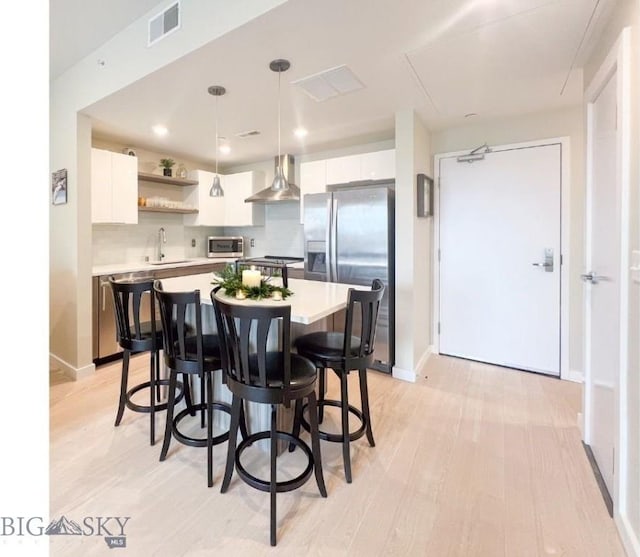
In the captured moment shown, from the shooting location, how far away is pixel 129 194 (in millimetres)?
3803

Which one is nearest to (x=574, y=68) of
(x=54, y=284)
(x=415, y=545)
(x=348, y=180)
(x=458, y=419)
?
(x=348, y=180)

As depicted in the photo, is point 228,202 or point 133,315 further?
point 228,202

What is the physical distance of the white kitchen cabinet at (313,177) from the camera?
3.98 metres

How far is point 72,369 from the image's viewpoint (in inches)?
124

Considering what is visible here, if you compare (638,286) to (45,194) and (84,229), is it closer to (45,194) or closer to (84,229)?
(45,194)

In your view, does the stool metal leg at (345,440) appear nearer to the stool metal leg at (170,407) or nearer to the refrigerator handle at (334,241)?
the stool metal leg at (170,407)

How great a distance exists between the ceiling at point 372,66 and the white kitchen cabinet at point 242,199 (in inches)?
46.7

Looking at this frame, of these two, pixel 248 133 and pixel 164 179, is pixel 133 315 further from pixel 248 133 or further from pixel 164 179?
pixel 164 179

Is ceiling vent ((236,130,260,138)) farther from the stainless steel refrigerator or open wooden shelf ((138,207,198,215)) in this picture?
open wooden shelf ((138,207,198,215))

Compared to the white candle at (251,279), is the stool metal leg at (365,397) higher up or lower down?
lower down

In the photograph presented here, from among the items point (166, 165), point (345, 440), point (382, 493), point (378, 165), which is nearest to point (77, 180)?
point (166, 165)

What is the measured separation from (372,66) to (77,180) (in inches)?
104

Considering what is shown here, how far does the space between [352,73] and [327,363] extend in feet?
6.33

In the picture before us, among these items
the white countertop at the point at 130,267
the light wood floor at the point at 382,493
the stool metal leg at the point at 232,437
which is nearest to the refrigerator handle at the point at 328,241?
the light wood floor at the point at 382,493
